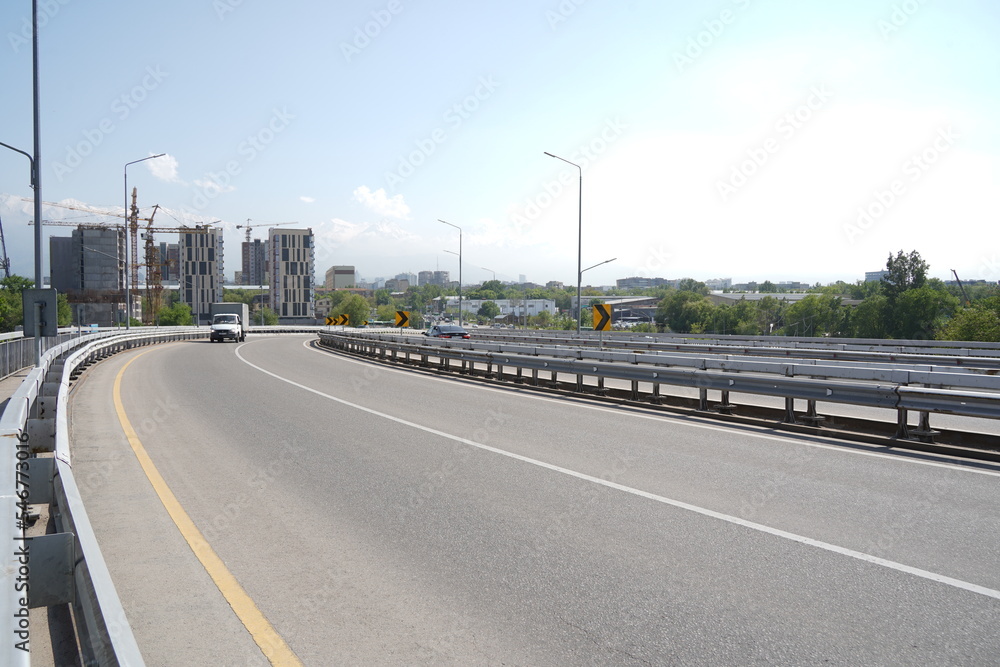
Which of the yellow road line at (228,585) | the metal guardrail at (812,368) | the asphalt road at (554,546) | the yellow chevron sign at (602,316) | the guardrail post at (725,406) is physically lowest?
the yellow road line at (228,585)

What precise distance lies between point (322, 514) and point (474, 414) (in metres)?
6.90

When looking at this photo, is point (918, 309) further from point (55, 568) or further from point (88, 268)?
point (88, 268)

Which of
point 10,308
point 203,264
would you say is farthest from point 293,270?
point 10,308

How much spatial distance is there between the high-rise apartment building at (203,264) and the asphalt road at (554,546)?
188 metres

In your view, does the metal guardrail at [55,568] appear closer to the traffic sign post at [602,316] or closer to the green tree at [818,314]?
the traffic sign post at [602,316]

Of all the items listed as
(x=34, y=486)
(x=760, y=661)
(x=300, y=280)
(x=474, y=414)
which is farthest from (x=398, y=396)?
(x=300, y=280)

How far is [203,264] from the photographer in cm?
18775

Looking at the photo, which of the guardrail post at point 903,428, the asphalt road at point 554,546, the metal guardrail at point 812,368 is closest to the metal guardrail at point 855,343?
the metal guardrail at point 812,368

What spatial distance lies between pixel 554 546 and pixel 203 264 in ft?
652

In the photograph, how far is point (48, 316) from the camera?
13.7 m

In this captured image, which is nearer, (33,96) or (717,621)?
(717,621)

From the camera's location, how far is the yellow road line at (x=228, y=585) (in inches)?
166

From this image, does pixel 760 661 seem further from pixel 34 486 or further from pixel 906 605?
pixel 34 486

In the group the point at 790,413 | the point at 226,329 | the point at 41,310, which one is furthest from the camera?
the point at 226,329
